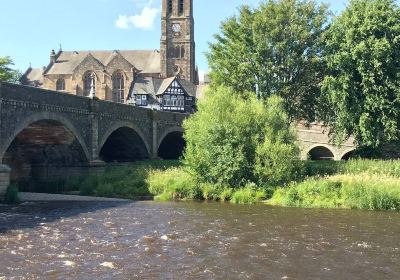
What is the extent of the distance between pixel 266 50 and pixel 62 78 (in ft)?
210

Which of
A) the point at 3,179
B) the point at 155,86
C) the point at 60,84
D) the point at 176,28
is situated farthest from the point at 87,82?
the point at 3,179

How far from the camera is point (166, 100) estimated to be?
270 feet

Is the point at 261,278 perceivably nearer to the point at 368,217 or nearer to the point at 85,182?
the point at 368,217

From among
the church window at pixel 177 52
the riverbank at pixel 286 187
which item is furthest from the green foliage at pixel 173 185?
the church window at pixel 177 52

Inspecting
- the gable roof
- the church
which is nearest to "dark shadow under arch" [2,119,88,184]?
the gable roof

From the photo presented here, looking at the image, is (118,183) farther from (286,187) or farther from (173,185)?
(286,187)

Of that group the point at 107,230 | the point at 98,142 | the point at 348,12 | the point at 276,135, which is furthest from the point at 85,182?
the point at 348,12

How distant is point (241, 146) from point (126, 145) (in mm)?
20430

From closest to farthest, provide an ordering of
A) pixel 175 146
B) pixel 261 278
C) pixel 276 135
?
pixel 261 278
pixel 276 135
pixel 175 146

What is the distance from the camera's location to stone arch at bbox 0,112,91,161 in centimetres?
2850

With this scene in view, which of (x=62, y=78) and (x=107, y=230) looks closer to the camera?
(x=107, y=230)

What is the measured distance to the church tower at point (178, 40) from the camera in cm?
9062

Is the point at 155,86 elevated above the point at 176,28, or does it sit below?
below

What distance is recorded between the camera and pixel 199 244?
15703 mm
